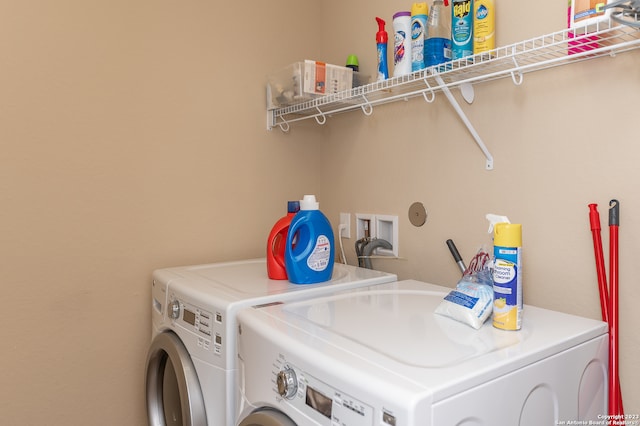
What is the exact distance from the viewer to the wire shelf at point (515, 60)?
1.23 metres

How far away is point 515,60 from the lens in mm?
1413

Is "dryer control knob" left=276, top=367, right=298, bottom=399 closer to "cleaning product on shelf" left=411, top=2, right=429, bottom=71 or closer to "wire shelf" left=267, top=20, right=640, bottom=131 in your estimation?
"wire shelf" left=267, top=20, right=640, bottom=131

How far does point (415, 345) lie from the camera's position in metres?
1.09

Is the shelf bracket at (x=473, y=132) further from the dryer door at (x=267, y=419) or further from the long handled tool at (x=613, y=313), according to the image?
the dryer door at (x=267, y=419)

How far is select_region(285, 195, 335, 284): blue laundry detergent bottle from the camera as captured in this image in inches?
66.9

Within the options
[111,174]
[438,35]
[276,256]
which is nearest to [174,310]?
[276,256]

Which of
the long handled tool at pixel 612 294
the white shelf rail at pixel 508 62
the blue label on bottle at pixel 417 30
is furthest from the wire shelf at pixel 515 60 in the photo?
the long handled tool at pixel 612 294

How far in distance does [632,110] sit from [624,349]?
697 millimetres

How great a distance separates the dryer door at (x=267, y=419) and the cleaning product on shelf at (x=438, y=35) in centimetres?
124

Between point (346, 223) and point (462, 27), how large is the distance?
1159 mm

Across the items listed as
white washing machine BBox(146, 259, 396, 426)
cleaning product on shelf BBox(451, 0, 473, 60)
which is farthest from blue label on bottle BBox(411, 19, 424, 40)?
white washing machine BBox(146, 259, 396, 426)

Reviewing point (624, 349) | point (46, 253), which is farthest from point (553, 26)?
point (46, 253)

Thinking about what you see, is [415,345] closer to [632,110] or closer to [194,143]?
[632,110]

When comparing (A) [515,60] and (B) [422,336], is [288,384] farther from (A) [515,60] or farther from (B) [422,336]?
(A) [515,60]
